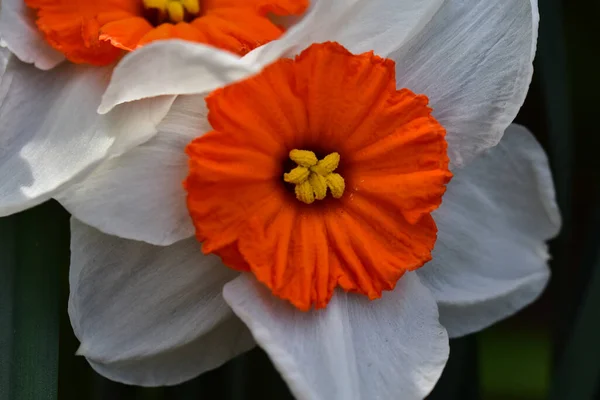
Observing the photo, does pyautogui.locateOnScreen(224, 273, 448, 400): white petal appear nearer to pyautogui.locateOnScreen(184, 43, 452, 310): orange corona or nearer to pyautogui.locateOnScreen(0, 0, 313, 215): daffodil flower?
pyautogui.locateOnScreen(184, 43, 452, 310): orange corona

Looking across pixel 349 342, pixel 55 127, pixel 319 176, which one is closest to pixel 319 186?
pixel 319 176

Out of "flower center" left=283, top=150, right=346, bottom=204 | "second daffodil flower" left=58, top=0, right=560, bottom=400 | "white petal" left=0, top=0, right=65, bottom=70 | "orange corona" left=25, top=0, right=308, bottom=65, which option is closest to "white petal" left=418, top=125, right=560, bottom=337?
"second daffodil flower" left=58, top=0, right=560, bottom=400

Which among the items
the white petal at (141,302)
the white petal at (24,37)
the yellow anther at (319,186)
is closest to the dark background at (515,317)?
the white petal at (141,302)

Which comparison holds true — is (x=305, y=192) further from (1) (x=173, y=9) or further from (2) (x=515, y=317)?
(2) (x=515, y=317)

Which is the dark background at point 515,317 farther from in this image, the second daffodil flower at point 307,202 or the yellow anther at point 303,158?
the yellow anther at point 303,158

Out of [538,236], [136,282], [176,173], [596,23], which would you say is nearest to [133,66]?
[176,173]

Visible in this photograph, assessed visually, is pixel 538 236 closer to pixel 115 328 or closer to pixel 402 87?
pixel 402 87
